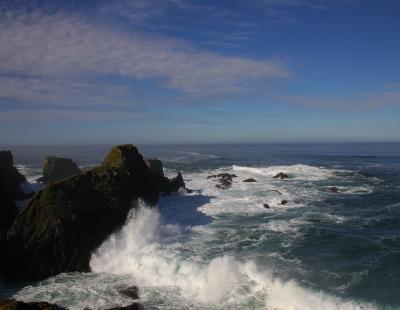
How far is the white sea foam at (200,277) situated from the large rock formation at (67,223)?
98cm

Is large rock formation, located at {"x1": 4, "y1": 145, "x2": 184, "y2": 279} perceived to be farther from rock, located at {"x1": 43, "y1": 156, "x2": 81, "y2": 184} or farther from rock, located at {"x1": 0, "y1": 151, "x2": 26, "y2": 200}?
rock, located at {"x1": 43, "y1": 156, "x2": 81, "y2": 184}

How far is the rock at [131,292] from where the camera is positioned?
17.2 m

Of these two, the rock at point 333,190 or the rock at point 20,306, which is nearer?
the rock at point 20,306

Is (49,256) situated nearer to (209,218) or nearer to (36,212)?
(36,212)

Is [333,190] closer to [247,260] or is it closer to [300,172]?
[300,172]

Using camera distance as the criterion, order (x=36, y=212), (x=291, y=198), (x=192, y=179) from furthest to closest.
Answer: (x=192, y=179) → (x=291, y=198) → (x=36, y=212)

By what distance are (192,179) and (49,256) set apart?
33.0m

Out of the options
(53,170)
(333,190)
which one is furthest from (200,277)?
(53,170)

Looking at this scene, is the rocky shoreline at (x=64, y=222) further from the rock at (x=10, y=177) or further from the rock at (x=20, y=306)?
the rock at (x=10, y=177)

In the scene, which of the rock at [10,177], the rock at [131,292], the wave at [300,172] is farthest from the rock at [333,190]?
the rock at [10,177]

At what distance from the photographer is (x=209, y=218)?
2939cm

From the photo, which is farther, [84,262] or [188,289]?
[84,262]

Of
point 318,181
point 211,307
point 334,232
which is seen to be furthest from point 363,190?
point 211,307

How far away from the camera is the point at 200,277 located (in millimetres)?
18484
